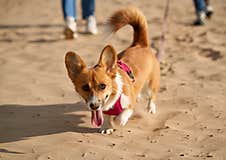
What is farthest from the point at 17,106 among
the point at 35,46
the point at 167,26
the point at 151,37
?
the point at 167,26

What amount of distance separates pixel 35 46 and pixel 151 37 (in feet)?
5.76

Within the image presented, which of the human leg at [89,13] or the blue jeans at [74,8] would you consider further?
the human leg at [89,13]

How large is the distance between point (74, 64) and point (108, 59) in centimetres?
28

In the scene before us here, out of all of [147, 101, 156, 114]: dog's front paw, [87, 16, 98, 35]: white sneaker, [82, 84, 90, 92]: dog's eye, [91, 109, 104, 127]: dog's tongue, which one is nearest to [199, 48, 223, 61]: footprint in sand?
[147, 101, 156, 114]: dog's front paw

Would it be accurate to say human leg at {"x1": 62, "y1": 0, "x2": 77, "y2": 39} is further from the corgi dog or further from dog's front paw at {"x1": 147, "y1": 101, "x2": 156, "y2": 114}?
dog's front paw at {"x1": 147, "y1": 101, "x2": 156, "y2": 114}

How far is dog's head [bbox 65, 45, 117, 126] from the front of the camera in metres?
3.45

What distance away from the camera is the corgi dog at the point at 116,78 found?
349cm

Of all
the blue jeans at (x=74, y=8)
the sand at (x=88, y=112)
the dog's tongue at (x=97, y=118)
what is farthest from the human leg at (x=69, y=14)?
the dog's tongue at (x=97, y=118)

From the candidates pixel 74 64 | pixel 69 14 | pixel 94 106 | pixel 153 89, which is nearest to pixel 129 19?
pixel 153 89

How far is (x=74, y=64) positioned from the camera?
3.59 metres

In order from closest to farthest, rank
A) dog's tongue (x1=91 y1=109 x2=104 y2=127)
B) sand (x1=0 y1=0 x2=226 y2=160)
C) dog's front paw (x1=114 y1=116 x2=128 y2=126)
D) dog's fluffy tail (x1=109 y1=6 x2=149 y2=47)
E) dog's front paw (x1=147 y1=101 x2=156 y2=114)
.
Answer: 1. sand (x1=0 y1=0 x2=226 y2=160)
2. dog's tongue (x1=91 y1=109 x2=104 y2=127)
3. dog's front paw (x1=114 y1=116 x2=128 y2=126)
4. dog's front paw (x1=147 y1=101 x2=156 y2=114)
5. dog's fluffy tail (x1=109 y1=6 x2=149 y2=47)

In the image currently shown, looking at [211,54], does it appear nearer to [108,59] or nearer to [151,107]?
[151,107]

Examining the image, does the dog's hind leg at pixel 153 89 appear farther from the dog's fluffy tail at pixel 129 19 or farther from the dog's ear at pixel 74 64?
the dog's ear at pixel 74 64

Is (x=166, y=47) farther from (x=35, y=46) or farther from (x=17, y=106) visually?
(x=17, y=106)
